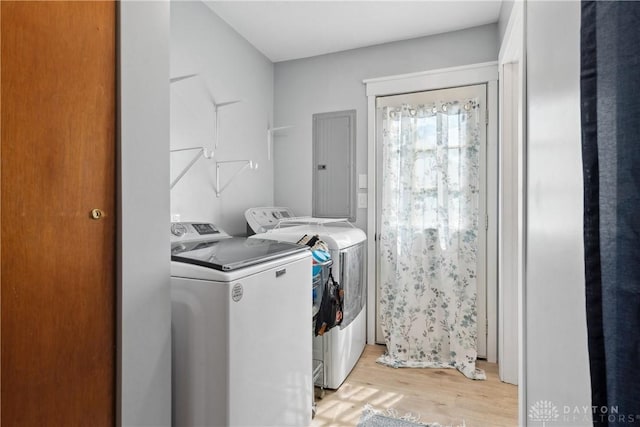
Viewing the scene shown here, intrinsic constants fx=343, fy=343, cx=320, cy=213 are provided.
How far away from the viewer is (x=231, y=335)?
1.23 metres

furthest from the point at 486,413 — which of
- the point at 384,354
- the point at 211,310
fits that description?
the point at 211,310

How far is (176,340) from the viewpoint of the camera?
129 cm

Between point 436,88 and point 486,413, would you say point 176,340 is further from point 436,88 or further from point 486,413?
point 436,88

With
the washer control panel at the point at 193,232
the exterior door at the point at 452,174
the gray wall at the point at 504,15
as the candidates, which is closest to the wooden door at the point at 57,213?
the washer control panel at the point at 193,232

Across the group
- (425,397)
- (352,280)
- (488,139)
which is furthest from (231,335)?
(488,139)

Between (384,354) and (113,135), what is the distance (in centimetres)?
252

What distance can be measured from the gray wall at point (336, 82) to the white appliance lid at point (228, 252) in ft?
4.58

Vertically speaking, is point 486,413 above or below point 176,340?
below

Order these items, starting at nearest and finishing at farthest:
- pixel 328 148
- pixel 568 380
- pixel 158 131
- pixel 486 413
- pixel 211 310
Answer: pixel 568 380
pixel 158 131
pixel 211 310
pixel 486 413
pixel 328 148

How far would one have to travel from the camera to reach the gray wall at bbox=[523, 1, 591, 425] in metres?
0.90

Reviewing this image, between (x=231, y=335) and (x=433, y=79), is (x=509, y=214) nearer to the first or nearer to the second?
(x=433, y=79)

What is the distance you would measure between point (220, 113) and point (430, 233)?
73.2 inches

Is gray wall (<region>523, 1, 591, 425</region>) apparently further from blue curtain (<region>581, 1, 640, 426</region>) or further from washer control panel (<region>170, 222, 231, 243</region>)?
washer control panel (<region>170, 222, 231, 243</region>)

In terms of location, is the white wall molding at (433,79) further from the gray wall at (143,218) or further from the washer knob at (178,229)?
the gray wall at (143,218)
